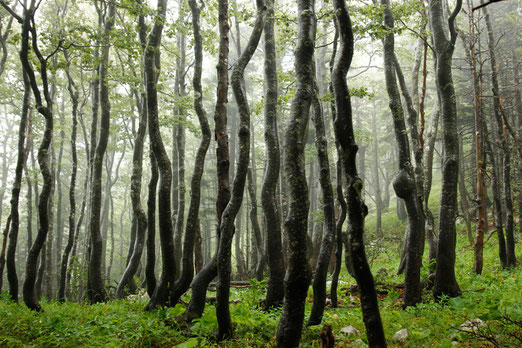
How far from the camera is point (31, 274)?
24.3 feet

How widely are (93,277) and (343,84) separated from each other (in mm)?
8929

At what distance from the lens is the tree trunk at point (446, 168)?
6668mm

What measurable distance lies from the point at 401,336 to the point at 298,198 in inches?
99.5

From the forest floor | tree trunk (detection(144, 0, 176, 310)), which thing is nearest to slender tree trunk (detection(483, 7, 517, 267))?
the forest floor

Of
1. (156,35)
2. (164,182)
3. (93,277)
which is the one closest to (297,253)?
(164,182)

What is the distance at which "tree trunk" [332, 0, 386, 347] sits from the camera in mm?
3525

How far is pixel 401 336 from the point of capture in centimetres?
461

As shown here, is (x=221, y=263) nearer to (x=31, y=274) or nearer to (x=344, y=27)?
(x=344, y=27)

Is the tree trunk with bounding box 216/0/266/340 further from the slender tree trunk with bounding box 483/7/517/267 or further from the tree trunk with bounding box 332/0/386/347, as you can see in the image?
the slender tree trunk with bounding box 483/7/517/267

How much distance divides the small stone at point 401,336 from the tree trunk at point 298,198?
5.57ft

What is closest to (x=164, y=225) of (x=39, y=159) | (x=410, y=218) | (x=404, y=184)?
(x=39, y=159)

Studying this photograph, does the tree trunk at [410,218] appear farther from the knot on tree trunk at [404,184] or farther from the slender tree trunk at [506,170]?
the slender tree trunk at [506,170]

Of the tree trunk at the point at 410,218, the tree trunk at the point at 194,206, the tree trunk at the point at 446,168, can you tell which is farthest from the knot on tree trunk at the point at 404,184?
the tree trunk at the point at 194,206

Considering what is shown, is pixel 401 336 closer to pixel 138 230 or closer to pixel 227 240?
pixel 227 240
